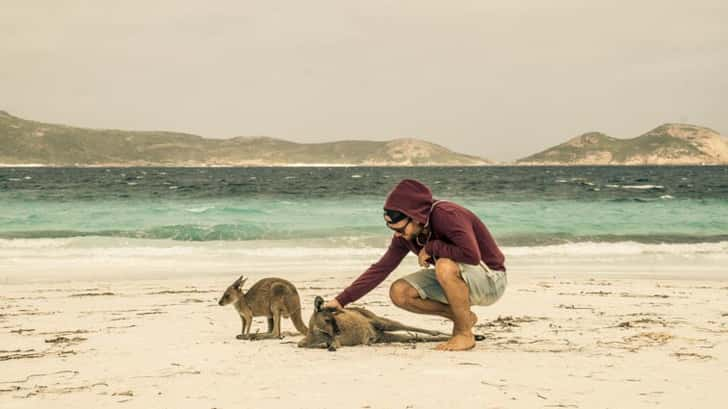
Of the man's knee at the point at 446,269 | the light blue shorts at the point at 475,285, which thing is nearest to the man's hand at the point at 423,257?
the man's knee at the point at 446,269

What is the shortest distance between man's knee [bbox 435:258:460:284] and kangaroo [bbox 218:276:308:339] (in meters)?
1.52

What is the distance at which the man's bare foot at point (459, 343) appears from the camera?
6.11m

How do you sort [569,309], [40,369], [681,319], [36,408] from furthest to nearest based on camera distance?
[569,309]
[681,319]
[40,369]
[36,408]

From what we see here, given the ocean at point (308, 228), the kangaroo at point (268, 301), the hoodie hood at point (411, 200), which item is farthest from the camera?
the ocean at point (308, 228)

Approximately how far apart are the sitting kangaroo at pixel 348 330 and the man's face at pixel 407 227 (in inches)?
38.4

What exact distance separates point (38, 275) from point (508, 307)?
8436mm

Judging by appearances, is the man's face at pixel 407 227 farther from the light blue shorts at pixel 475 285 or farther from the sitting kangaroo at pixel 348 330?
the sitting kangaroo at pixel 348 330

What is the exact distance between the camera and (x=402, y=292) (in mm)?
6285

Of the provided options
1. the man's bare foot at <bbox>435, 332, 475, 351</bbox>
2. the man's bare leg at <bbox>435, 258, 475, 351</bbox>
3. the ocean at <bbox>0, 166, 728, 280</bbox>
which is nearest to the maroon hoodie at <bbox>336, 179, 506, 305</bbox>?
the man's bare leg at <bbox>435, 258, 475, 351</bbox>

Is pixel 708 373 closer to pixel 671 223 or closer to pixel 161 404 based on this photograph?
pixel 161 404

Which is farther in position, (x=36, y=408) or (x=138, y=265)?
(x=138, y=265)

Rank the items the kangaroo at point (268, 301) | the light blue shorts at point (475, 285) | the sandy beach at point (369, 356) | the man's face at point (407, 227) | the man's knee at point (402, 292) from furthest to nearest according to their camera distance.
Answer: the kangaroo at point (268, 301) → the man's knee at point (402, 292) → the light blue shorts at point (475, 285) → the man's face at point (407, 227) → the sandy beach at point (369, 356)

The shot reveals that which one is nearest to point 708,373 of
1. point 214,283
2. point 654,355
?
point 654,355

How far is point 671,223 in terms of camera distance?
25766 mm
